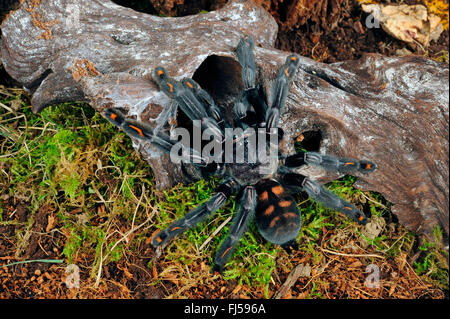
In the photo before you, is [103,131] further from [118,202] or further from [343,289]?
[343,289]

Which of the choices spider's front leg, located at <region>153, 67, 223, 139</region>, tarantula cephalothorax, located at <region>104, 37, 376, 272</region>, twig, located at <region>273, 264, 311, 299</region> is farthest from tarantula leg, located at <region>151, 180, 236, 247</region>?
twig, located at <region>273, 264, 311, 299</region>

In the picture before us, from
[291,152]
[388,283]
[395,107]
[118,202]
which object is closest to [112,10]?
[118,202]

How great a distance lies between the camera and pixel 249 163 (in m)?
3.30

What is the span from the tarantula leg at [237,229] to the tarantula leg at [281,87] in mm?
657

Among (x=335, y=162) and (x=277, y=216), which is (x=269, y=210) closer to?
(x=277, y=216)

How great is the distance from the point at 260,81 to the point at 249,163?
721 millimetres

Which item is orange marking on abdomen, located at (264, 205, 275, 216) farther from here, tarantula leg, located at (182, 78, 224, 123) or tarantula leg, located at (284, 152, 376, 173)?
tarantula leg, located at (182, 78, 224, 123)

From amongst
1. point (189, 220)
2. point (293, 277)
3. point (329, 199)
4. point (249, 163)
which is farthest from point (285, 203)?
point (189, 220)

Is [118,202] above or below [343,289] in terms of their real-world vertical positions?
above

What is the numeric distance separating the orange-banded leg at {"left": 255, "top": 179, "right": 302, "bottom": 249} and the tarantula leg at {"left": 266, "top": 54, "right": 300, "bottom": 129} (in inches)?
22.8

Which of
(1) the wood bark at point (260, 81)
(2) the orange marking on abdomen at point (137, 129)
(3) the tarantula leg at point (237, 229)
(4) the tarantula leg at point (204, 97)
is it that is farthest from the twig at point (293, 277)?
(2) the orange marking on abdomen at point (137, 129)

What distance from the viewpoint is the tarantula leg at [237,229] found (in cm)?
294

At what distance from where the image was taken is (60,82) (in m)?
3.07

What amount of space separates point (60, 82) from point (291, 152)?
2.02 metres
